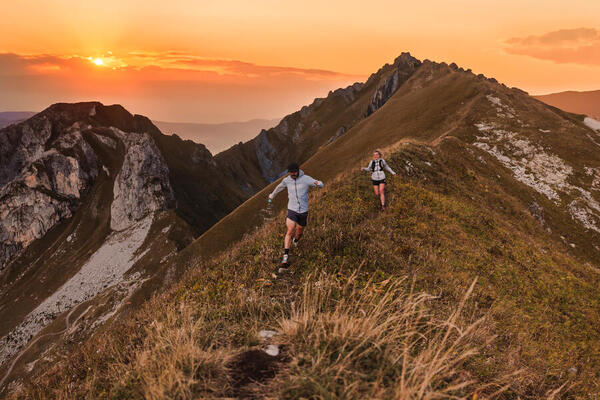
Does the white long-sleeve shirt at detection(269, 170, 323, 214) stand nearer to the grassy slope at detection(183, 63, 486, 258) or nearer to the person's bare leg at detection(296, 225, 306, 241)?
the person's bare leg at detection(296, 225, 306, 241)

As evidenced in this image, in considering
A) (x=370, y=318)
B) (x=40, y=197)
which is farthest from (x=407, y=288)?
(x=40, y=197)

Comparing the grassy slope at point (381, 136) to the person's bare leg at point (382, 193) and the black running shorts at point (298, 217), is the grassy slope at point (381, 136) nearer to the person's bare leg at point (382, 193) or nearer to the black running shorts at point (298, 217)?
the person's bare leg at point (382, 193)

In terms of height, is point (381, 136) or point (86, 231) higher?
point (381, 136)

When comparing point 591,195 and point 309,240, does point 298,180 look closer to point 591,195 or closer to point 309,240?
point 309,240

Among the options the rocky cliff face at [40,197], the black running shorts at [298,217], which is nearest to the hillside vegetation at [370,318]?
the black running shorts at [298,217]

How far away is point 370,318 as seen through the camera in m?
4.14

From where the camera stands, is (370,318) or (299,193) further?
(299,193)

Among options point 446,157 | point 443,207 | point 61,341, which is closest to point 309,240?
point 443,207

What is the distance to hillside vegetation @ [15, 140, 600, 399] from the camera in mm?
3828

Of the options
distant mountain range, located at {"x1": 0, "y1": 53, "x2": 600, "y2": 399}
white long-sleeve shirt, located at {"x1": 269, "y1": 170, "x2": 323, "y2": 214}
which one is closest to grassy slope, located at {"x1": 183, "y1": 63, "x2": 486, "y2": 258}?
distant mountain range, located at {"x1": 0, "y1": 53, "x2": 600, "y2": 399}

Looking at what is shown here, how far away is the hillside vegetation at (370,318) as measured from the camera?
3828 mm

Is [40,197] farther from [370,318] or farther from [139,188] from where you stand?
[370,318]

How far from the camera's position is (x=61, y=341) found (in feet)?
239

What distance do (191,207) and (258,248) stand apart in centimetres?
18619
